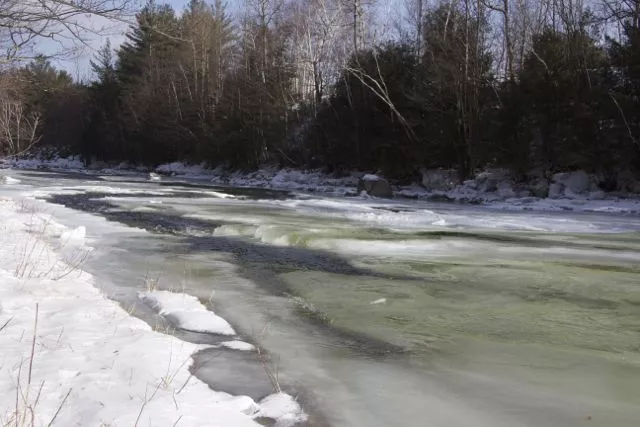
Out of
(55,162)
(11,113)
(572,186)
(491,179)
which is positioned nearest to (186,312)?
(11,113)

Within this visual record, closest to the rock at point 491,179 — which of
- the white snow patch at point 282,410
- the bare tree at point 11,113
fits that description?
the bare tree at point 11,113

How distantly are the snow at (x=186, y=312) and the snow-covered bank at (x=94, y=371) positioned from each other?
50 centimetres

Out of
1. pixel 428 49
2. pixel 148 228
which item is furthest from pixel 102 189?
pixel 428 49

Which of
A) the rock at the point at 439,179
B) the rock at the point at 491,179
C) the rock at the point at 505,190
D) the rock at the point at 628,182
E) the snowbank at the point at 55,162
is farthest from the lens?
the snowbank at the point at 55,162

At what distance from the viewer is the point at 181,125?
4934 centimetres

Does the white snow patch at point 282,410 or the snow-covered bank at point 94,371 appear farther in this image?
the white snow patch at point 282,410

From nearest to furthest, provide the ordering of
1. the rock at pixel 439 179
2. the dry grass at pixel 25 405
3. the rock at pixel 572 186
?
1. the dry grass at pixel 25 405
2. the rock at pixel 572 186
3. the rock at pixel 439 179

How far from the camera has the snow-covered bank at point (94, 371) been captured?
3557mm

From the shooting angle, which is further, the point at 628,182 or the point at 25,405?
the point at 628,182

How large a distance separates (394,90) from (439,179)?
546 centimetres

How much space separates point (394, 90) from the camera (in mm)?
29453

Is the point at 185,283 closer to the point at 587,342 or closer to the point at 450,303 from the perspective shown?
the point at 450,303

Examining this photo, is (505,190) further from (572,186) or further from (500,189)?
(572,186)

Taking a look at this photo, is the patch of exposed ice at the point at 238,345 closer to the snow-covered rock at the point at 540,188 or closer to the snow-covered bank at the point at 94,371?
the snow-covered bank at the point at 94,371
